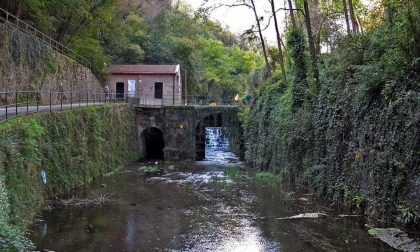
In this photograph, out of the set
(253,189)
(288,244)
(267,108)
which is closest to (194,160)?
(267,108)

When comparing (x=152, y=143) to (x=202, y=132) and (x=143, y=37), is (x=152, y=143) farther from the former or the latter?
(x=143, y=37)

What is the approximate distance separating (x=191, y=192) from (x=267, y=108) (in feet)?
27.7

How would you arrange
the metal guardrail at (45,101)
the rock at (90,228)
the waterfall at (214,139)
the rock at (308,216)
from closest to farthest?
the rock at (90,228) → the rock at (308,216) → the metal guardrail at (45,101) → the waterfall at (214,139)

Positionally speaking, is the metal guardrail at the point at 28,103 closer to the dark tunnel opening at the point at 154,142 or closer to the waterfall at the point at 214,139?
the dark tunnel opening at the point at 154,142

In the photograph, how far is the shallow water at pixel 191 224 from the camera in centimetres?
1082

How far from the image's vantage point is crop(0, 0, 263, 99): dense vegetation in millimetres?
30078

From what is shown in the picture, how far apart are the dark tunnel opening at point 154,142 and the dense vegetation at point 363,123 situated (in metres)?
15.5

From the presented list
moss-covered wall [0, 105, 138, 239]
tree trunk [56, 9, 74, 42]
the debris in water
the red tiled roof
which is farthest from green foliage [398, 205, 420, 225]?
the red tiled roof

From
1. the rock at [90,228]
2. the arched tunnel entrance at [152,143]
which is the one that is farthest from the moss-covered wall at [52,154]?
the arched tunnel entrance at [152,143]

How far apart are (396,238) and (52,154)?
37.6 ft

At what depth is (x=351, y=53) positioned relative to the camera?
50.6 feet

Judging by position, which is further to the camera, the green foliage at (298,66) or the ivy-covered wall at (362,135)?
the green foliage at (298,66)

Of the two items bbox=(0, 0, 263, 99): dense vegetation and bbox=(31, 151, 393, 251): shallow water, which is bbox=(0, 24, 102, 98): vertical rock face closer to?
bbox=(0, 0, 263, 99): dense vegetation

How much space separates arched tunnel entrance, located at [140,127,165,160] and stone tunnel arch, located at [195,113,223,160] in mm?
2693
